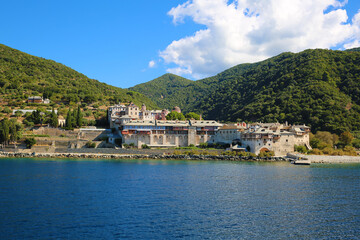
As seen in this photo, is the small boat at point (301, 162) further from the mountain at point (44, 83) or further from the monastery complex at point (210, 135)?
the mountain at point (44, 83)

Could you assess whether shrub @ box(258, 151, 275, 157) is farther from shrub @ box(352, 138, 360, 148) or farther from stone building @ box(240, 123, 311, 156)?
shrub @ box(352, 138, 360, 148)

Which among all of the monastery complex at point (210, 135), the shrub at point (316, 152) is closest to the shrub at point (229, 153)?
the monastery complex at point (210, 135)

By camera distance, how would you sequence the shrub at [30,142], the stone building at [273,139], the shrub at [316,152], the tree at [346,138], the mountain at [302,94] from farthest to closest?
the mountain at [302,94]
the tree at [346,138]
the shrub at [316,152]
the stone building at [273,139]
the shrub at [30,142]

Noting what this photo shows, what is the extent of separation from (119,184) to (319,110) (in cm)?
6115

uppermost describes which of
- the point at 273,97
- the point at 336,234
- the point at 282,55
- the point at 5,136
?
the point at 282,55

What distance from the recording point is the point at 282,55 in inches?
5502

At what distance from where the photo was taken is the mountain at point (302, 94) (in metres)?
76.2

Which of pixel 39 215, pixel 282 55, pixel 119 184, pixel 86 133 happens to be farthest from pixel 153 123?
pixel 282 55

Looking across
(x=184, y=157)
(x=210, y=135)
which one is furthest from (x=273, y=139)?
(x=184, y=157)

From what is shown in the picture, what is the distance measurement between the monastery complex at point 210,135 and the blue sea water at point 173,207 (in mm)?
25068

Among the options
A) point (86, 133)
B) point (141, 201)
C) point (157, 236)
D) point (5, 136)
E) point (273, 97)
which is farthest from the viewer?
point (273, 97)

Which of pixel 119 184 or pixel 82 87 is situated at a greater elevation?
pixel 82 87

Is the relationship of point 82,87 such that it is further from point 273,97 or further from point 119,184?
point 119,184

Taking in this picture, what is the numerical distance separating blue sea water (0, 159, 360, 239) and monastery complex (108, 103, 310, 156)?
25.1 m
